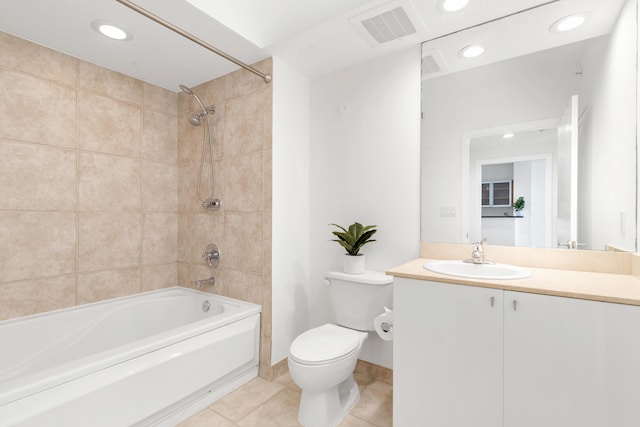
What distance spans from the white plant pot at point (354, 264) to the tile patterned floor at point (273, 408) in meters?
0.76

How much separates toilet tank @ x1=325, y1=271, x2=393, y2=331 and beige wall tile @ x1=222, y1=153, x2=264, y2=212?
76 centimetres

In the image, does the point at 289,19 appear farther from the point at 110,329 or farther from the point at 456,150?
the point at 110,329

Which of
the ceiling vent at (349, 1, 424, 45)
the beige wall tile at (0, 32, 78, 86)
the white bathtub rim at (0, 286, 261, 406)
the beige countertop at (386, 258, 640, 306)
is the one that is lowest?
the white bathtub rim at (0, 286, 261, 406)

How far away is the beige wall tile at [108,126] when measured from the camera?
7.02 feet

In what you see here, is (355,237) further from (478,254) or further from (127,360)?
(127,360)

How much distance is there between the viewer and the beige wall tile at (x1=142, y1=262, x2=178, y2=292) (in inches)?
98.4

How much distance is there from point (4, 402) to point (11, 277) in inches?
41.8

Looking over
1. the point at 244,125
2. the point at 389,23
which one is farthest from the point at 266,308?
the point at 389,23

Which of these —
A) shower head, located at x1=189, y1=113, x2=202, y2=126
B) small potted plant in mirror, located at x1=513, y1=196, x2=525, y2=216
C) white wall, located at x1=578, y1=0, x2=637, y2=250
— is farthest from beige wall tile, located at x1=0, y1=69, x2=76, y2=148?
white wall, located at x1=578, y1=0, x2=637, y2=250

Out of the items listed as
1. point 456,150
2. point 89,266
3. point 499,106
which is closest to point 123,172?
point 89,266

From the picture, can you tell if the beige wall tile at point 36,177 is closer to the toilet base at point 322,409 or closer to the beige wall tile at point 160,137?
the beige wall tile at point 160,137

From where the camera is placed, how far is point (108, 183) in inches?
89.4

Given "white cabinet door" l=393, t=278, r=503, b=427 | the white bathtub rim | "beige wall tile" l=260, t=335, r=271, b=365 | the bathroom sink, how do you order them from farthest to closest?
1. "beige wall tile" l=260, t=335, r=271, b=365
2. the bathroom sink
3. "white cabinet door" l=393, t=278, r=503, b=427
4. the white bathtub rim

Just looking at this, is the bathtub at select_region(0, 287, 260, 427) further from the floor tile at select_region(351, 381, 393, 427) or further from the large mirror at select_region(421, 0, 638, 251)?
the large mirror at select_region(421, 0, 638, 251)
